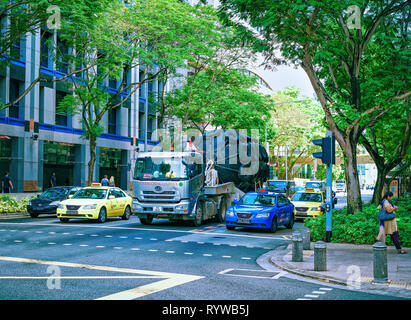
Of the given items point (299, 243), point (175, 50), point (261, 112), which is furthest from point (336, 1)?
point (261, 112)

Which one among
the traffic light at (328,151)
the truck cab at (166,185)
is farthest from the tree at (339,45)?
the truck cab at (166,185)

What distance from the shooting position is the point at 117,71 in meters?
28.0

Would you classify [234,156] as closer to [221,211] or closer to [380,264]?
[221,211]

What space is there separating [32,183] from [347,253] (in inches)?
1023

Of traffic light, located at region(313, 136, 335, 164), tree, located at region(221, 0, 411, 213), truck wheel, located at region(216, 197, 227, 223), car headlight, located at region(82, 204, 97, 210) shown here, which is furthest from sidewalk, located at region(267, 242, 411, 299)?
car headlight, located at region(82, 204, 97, 210)

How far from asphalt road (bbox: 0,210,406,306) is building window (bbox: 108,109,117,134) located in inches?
1075

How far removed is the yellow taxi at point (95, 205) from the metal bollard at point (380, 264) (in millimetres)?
13347

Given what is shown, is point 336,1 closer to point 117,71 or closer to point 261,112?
point 117,71

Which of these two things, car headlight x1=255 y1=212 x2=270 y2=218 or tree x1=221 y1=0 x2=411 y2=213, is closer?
tree x1=221 y1=0 x2=411 y2=213

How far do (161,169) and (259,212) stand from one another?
419cm

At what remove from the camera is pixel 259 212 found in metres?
18.1

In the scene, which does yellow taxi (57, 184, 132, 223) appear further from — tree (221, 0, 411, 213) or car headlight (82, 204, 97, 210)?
tree (221, 0, 411, 213)

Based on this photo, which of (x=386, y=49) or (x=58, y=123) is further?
(x=58, y=123)

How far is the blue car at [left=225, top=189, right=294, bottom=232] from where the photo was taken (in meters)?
18.1
